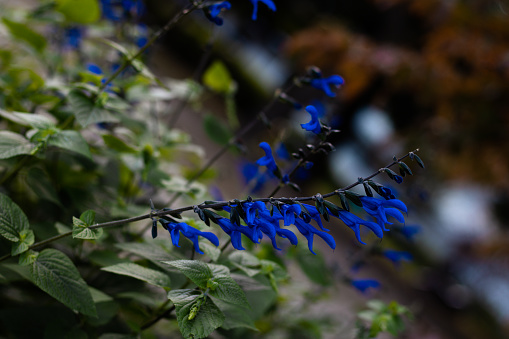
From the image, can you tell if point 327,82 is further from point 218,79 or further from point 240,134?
point 218,79

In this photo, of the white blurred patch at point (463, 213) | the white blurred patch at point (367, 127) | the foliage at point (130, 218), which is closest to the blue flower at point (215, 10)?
the foliage at point (130, 218)

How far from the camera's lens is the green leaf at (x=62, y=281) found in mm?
1037

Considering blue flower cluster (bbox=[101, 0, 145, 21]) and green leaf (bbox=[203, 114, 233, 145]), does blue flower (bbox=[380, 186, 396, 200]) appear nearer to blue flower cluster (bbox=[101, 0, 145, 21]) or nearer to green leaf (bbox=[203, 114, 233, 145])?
green leaf (bbox=[203, 114, 233, 145])

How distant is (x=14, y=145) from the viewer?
126 cm

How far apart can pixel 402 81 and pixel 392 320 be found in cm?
247

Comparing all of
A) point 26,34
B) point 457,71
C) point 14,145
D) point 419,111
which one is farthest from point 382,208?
point 419,111

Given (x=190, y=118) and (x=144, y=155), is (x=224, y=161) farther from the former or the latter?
(x=144, y=155)

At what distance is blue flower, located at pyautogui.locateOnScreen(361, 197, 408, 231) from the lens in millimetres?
1006

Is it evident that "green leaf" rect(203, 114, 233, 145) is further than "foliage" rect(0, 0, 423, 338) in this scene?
Yes

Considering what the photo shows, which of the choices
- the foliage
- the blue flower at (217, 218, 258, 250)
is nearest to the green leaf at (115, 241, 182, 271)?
the foliage

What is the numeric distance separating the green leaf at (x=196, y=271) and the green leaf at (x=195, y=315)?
0.04 m

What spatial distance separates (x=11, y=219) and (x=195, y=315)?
51cm

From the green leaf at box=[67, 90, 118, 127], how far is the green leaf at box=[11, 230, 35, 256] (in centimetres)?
37

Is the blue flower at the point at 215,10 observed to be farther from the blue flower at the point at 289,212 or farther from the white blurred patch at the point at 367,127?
the white blurred patch at the point at 367,127
